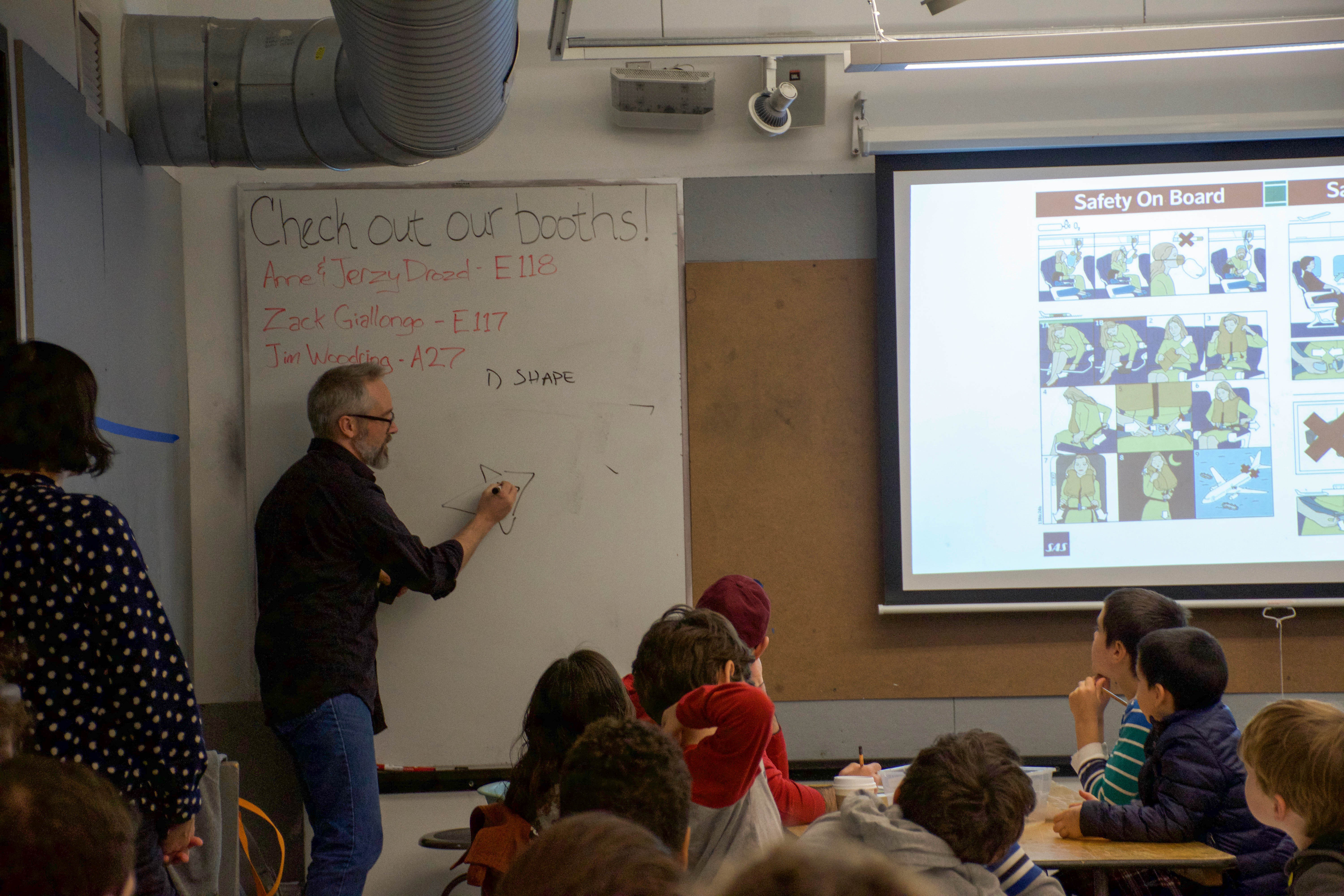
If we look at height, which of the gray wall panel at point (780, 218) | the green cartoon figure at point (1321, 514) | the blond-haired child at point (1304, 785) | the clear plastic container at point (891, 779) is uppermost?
the gray wall panel at point (780, 218)

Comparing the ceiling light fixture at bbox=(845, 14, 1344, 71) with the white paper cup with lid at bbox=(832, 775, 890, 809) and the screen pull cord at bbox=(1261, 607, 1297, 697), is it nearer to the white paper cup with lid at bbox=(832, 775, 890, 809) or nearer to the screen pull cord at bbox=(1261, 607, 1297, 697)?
the screen pull cord at bbox=(1261, 607, 1297, 697)

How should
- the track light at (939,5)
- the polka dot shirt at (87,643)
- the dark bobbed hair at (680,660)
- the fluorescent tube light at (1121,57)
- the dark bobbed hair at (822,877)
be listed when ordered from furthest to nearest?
the fluorescent tube light at (1121,57) → the track light at (939,5) → the dark bobbed hair at (680,660) → the polka dot shirt at (87,643) → the dark bobbed hair at (822,877)

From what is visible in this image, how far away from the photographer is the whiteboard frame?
314cm

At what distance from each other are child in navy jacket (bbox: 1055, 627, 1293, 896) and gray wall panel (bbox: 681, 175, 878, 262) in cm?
159

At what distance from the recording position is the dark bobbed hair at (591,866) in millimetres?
719

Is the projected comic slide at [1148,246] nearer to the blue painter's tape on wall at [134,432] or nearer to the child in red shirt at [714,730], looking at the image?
the child in red shirt at [714,730]

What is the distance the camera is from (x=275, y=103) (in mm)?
2559

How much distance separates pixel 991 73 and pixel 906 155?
39 centimetres

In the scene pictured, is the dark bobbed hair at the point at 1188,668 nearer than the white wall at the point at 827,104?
Yes

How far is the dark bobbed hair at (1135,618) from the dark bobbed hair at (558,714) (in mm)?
1387

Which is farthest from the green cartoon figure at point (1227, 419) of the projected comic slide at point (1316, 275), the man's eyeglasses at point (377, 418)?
the man's eyeglasses at point (377, 418)

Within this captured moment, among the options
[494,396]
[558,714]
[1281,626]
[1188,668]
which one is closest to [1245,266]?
[1281,626]

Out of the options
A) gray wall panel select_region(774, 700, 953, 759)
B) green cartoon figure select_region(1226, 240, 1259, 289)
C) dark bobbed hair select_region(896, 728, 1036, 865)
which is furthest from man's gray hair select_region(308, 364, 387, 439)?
green cartoon figure select_region(1226, 240, 1259, 289)

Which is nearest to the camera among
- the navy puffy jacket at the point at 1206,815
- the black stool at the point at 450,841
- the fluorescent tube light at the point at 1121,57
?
the navy puffy jacket at the point at 1206,815
